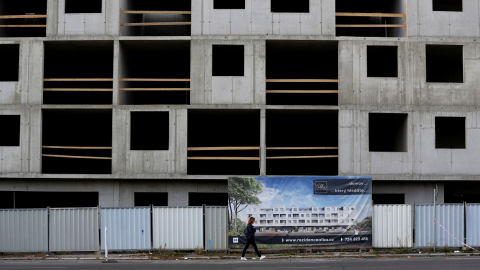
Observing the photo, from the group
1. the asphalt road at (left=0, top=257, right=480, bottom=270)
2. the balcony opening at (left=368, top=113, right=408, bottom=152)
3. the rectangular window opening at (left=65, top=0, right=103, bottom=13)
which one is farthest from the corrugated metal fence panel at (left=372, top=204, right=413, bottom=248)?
the rectangular window opening at (left=65, top=0, right=103, bottom=13)

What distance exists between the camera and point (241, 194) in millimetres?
20453

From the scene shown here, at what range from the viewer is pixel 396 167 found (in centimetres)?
2323

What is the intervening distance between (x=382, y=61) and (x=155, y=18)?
1198 cm

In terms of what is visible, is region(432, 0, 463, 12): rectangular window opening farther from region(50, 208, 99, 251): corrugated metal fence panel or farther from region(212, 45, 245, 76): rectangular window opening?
region(50, 208, 99, 251): corrugated metal fence panel

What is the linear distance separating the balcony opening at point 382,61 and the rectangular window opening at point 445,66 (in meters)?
1.73

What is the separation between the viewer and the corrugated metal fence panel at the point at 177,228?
20094mm

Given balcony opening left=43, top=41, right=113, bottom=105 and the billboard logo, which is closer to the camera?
the billboard logo

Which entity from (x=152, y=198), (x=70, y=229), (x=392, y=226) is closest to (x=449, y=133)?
(x=392, y=226)

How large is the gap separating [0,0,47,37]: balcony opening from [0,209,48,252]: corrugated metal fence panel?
33.1 feet

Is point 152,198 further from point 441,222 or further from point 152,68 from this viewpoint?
point 441,222

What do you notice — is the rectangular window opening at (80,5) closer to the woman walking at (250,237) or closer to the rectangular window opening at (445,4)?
the woman walking at (250,237)

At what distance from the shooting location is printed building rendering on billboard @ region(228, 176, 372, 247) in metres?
20.2

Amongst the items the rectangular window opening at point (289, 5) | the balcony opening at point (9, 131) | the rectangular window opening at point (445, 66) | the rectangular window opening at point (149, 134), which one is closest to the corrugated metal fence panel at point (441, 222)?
the rectangular window opening at point (445, 66)

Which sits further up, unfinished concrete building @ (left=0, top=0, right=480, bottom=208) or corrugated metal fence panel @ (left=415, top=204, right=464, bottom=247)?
unfinished concrete building @ (left=0, top=0, right=480, bottom=208)
